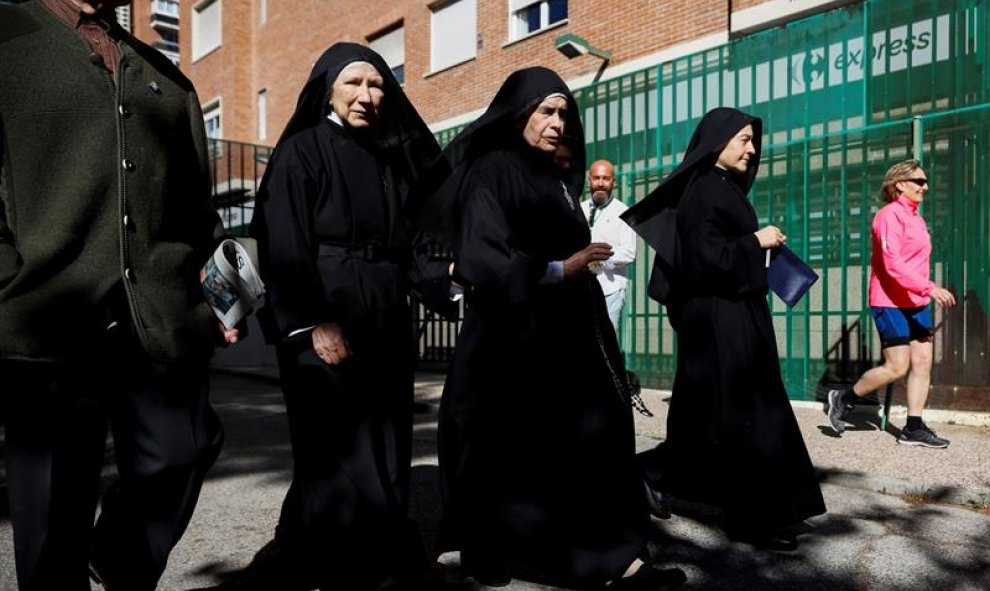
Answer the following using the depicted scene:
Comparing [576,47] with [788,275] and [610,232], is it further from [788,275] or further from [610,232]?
[788,275]

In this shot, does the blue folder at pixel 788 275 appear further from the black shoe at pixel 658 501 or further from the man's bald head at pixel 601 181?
the man's bald head at pixel 601 181

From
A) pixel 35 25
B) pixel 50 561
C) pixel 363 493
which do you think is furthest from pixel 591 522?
pixel 35 25

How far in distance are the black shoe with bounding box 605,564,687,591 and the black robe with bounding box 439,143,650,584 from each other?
0.05 metres

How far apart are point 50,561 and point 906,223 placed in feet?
18.6

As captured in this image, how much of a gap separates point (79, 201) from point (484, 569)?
75.8 inches

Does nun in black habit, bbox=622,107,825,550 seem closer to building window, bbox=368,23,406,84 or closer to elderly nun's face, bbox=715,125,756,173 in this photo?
elderly nun's face, bbox=715,125,756,173

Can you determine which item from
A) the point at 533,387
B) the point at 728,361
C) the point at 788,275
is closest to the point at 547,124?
the point at 533,387

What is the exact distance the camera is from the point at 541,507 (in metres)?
3.18

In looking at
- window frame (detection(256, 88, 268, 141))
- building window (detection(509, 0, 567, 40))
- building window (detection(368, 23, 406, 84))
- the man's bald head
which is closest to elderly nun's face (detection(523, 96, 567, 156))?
the man's bald head

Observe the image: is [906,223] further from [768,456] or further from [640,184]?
[640,184]

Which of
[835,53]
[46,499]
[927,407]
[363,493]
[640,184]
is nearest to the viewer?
[46,499]

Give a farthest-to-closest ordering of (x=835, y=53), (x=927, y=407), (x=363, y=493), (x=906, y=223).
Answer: (x=835, y=53) < (x=927, y=407) < (x=906, y=223) < (x=363, y=493)

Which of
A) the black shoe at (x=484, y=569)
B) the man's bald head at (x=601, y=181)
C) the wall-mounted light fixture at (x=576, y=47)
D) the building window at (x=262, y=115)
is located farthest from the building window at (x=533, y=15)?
the black shoe at (x=484, y=569)

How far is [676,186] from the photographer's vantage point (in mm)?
4121
